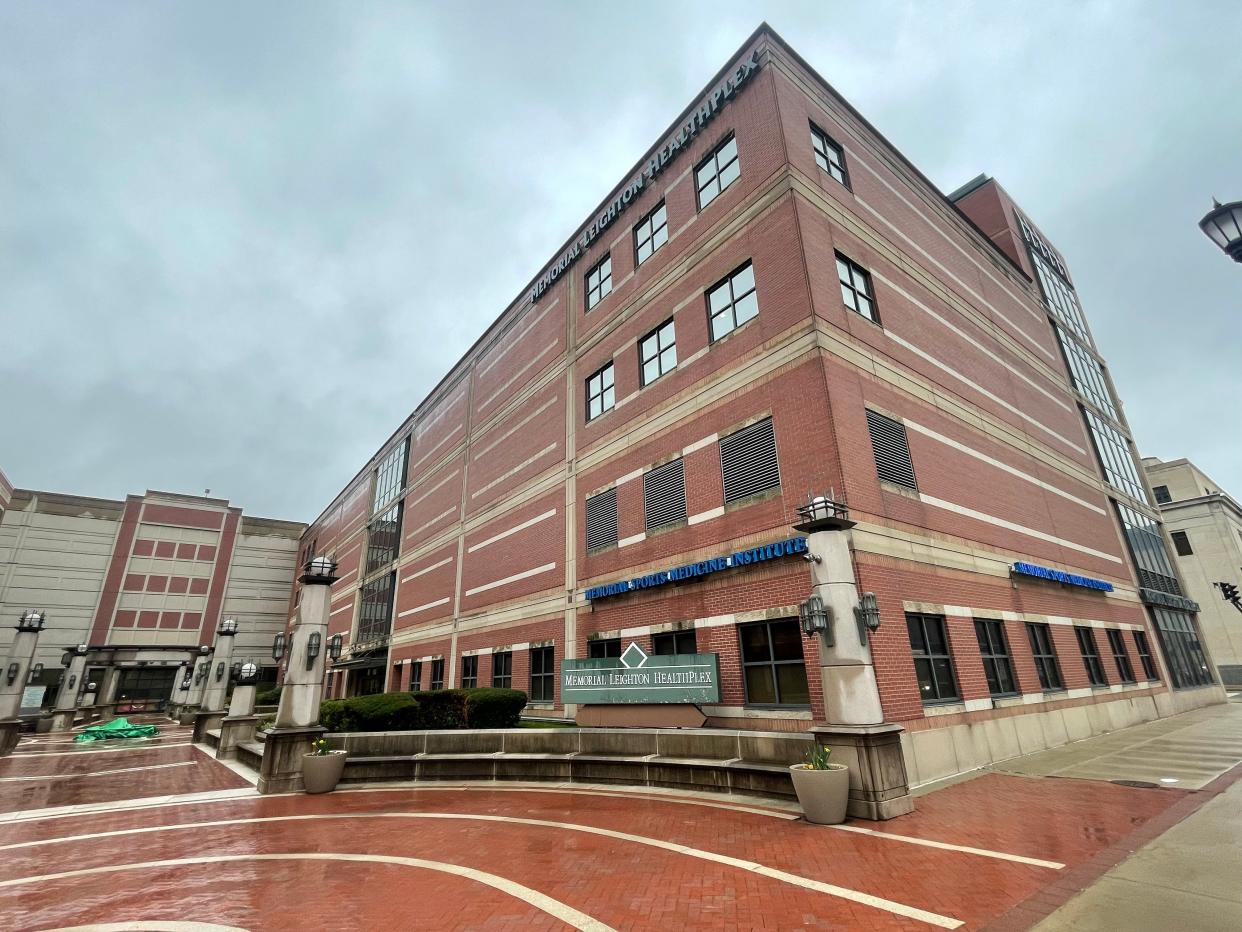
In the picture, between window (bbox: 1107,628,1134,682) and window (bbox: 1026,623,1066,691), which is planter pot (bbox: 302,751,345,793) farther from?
window (bbox: 1107,628,1134,682)

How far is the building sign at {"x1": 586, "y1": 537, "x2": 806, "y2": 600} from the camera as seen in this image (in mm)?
12789

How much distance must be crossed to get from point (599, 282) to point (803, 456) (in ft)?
44.1

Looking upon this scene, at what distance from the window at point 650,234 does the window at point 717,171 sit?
1695mm

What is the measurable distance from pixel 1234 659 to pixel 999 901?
2111 inches

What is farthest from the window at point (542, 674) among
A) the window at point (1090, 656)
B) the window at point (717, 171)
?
the window at point (1090, 656)

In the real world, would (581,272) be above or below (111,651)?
above

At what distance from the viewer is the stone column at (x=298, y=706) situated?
522 inches

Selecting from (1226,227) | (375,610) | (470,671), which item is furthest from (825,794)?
(375,610)

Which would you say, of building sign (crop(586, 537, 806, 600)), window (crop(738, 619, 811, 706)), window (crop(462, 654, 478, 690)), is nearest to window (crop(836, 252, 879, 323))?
building sign (crop(586, 537, 806, 600))

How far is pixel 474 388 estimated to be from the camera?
3306cm

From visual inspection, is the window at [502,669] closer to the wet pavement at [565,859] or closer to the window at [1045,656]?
the wet pavement at [565,859]

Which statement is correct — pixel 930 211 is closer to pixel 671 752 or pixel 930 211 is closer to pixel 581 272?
pixel 581 272

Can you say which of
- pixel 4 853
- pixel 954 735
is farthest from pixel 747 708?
pixel 4 853

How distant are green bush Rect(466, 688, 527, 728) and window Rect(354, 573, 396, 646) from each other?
22827 mm
